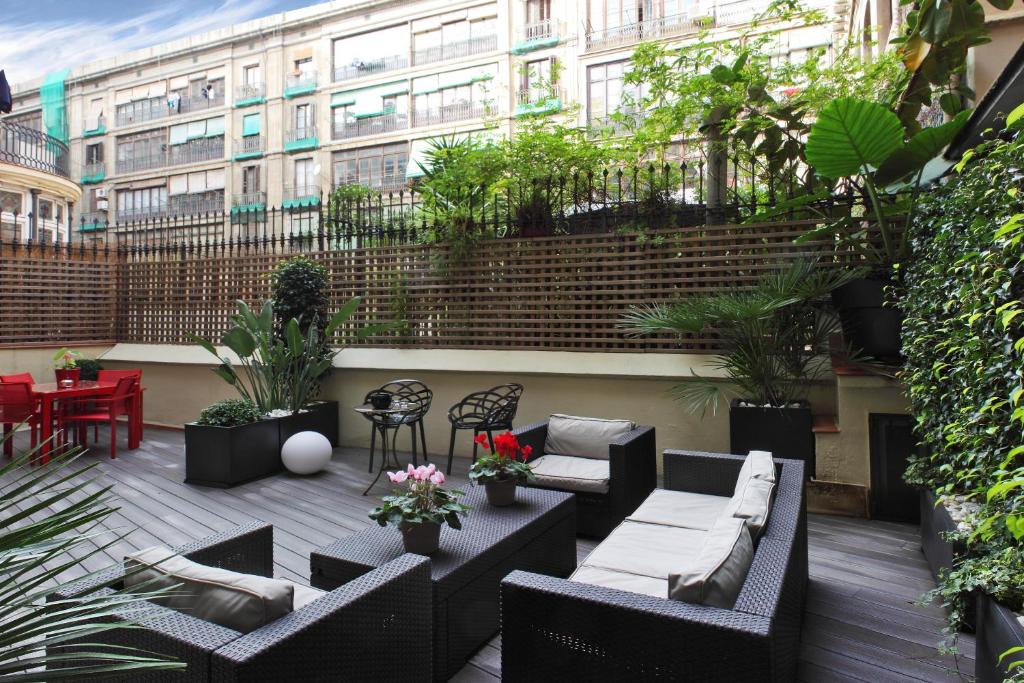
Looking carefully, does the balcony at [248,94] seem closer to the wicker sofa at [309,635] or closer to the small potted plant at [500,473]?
the small potted plant at [500,473]

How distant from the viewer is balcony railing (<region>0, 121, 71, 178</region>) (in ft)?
36.8

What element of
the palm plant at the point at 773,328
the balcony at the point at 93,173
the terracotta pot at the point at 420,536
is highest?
the balcony at the point at 93,173

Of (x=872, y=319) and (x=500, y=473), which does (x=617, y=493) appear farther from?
(x=872, y=319)

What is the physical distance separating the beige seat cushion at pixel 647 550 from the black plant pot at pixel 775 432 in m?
1.71

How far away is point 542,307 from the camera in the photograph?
20.5 ft

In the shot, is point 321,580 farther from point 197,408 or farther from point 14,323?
point 14,323

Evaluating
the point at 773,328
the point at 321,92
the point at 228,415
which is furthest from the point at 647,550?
the point at 321,92

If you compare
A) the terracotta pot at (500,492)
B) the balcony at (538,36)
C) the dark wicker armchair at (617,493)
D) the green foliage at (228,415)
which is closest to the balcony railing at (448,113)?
the balcony at (538,36)

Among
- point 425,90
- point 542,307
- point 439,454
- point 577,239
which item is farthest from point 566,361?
point 425,90

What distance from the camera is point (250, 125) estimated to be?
26234 mm

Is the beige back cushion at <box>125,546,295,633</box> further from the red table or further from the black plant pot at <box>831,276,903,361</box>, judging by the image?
the red table

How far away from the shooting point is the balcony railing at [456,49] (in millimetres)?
22484

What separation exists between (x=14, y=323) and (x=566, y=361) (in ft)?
26.0

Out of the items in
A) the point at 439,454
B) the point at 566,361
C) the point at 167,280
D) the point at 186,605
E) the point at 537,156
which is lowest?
the point at 439,454
